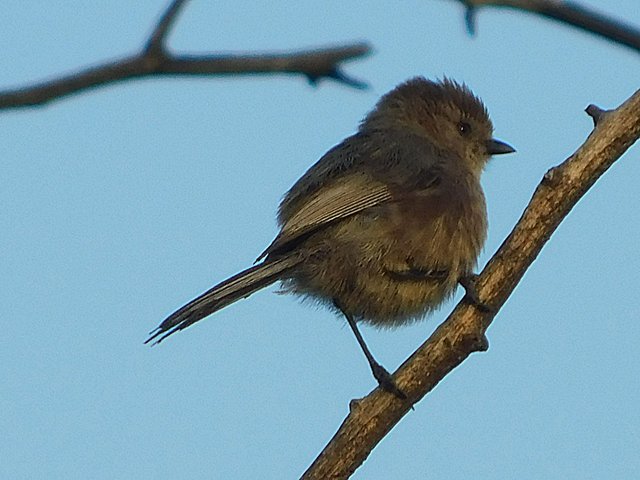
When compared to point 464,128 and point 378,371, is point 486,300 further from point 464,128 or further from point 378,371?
point 464,128

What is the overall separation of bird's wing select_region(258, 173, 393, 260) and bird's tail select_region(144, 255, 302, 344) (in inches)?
5.5

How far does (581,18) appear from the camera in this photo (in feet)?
10.1

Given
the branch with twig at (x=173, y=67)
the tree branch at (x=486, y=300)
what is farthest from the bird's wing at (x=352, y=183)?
the branch with twig at (x=173, y=67)

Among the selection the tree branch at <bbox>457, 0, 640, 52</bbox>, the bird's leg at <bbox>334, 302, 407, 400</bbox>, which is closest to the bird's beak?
the bird's leg at <bbox>334, 302, 407, 400</bbox>

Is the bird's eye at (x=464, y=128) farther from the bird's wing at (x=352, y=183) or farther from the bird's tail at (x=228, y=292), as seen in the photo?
the bird's tail at (x=228, y=292)

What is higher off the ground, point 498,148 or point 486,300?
point 498,148

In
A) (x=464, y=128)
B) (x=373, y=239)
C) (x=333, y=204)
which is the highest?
(x=464, y=128)

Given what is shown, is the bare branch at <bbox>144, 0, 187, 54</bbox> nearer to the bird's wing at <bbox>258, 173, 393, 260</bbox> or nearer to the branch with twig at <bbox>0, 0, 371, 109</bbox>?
the branch with twig at <bbox>0, 0, 371, 109</bbox>

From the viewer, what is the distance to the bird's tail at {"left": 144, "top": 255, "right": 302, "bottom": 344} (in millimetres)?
5012

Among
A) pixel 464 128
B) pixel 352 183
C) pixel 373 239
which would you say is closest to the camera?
pixel 373 239

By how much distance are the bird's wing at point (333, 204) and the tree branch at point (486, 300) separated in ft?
4.33

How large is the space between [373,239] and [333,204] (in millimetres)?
308

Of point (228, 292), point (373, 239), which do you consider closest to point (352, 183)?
point (373, 239)

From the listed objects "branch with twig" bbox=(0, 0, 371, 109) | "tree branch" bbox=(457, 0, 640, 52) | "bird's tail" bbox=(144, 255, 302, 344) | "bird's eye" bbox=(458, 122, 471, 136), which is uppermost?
"bird's eye" bbox=(458, 122, 471, 136)
